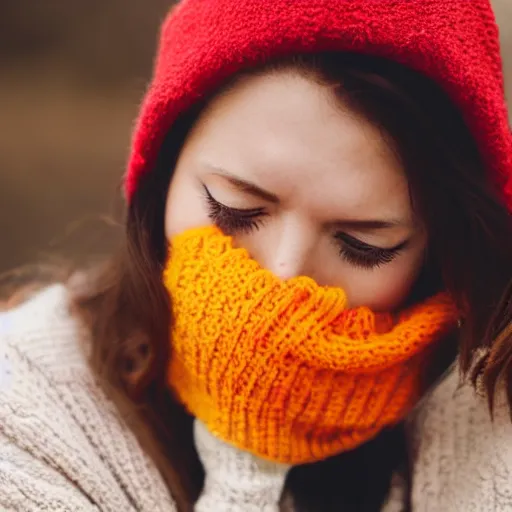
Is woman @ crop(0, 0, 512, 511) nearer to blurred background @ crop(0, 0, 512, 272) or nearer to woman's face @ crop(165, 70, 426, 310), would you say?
woman's face @ crop(165, 70, 426, 310)

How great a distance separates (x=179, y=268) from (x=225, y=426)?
0.18m

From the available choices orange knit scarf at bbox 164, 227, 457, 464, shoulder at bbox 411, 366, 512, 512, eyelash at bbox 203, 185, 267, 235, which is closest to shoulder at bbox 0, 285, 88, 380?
orange knit scarf at bbox 164, 227, 457, 464

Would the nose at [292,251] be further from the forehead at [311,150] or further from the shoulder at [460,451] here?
the shoulder at [460,451]

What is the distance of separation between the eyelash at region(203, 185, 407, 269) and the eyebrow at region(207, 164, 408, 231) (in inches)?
0.7

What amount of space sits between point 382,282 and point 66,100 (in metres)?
1.99

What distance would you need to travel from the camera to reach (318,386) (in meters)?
0.89

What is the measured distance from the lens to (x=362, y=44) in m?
0.81

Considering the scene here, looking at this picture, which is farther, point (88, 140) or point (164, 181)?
point (88, 140)

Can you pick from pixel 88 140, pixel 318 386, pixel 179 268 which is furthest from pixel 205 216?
pixel 88 140

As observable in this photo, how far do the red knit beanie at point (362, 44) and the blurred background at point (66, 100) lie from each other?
1.53 m

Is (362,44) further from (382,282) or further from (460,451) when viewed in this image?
(460,451)

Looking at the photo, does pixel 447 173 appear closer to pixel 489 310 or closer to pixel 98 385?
pixel 489 310

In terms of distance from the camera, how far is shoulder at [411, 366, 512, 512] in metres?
0.92

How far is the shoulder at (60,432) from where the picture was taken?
0.87 meters
